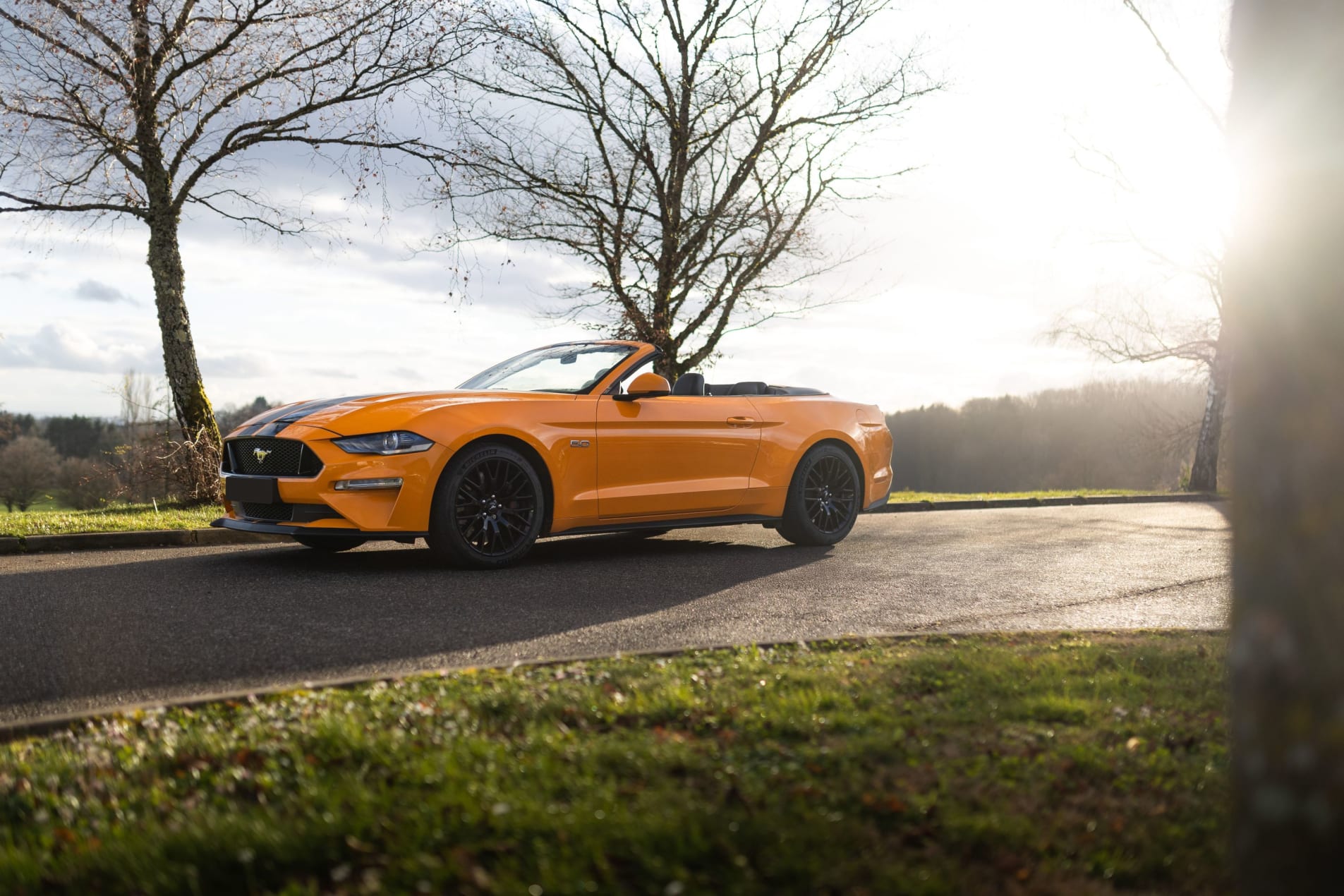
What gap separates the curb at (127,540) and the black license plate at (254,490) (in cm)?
137

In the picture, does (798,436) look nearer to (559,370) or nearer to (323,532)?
(559,370)

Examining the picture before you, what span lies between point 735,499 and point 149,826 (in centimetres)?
633

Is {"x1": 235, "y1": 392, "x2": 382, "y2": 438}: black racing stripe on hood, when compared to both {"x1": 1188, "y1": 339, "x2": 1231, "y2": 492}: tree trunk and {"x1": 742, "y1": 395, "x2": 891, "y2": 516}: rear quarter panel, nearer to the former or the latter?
{"x1": 742, "y1": 395, "x2": 891, "y2": 516}: rear quarter panel

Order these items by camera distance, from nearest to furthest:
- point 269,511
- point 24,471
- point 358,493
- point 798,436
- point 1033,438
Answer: point 358,493, point 269,511, point 798,436, point 24,471, point 1033,438

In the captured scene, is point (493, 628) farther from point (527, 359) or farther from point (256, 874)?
point (527, 359)

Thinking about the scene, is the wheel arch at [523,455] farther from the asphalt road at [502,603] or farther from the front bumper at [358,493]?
the asphalt road at [502,603]

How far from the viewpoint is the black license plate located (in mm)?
6883

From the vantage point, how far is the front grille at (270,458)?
680cm

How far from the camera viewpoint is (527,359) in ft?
28.5

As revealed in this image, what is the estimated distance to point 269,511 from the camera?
23.1ft

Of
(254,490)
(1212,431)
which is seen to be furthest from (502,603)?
(1212,431)

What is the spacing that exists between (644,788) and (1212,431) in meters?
23.6

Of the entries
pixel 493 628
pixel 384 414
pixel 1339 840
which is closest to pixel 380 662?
pixel 493 628

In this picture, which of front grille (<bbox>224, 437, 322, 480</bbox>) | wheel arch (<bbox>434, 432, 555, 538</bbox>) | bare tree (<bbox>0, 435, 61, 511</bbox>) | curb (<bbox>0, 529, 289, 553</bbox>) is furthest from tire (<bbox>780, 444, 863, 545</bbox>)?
bare tree (<bbox>0, 435, 61, 511</bbox>)
